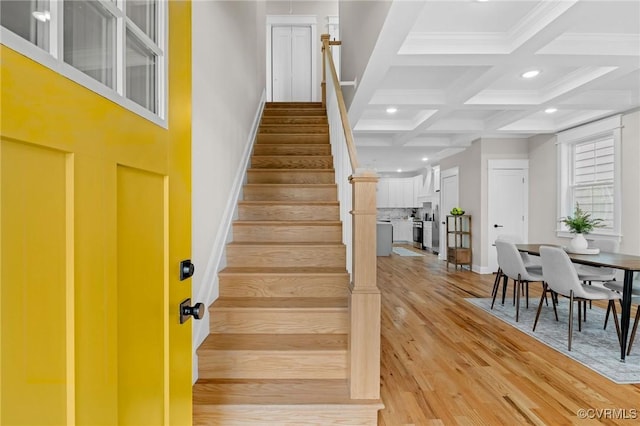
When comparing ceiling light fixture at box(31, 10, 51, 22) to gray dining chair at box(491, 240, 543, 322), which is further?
gray dining chair at box(491, 240, 543, 322)

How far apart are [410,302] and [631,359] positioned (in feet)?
6.75

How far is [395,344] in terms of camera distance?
9.52 feet

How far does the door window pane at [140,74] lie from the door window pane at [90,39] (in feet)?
0.18

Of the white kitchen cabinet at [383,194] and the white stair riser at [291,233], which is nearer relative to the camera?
the white stair riser at [291,233]

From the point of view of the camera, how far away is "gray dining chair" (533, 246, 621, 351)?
9.41 feet

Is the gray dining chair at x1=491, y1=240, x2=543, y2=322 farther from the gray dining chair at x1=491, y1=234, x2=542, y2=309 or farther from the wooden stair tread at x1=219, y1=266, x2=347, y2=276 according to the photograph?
the wooden stair tread at x1=219, y1=266, x2=347, y2=276

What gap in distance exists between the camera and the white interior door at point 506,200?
624 cm

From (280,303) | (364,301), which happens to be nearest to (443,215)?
(280,303)

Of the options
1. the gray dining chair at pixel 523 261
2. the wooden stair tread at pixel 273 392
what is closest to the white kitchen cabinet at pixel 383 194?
the gray dining chair at pixel 523 261

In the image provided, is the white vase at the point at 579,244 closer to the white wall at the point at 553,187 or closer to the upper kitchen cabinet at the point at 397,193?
the white wall at the point at 553,187

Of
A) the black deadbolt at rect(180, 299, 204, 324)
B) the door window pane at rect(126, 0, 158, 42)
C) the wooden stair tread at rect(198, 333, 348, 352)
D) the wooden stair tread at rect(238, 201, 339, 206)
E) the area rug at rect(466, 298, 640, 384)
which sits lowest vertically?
the area rug at rect(466, 298, 640, 384)

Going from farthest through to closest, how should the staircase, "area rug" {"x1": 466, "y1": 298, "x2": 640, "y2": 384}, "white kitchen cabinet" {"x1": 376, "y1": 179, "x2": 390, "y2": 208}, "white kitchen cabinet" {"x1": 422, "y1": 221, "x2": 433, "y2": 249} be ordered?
1. "white kitchen cabinet" {"x1": 376, "y1": 179, "x2": 390, "y2": 208}
2. "white kitchen cabinet" {"x1": 422, "y1": 221, "x2": 433, "y2": 249}
3. "area rug" {"x1": 466, "y1": 298, "x2": 640, "y2": 384}
4. the staircase

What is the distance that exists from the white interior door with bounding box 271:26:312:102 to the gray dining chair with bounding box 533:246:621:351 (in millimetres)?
4714

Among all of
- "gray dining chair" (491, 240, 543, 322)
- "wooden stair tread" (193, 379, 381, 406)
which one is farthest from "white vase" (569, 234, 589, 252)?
"wooden stair tread" (193, 379, 381, 406)
